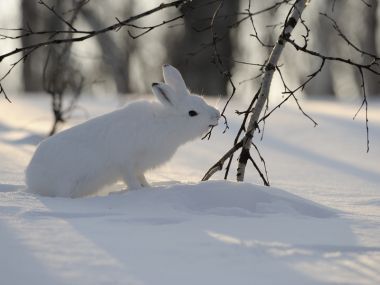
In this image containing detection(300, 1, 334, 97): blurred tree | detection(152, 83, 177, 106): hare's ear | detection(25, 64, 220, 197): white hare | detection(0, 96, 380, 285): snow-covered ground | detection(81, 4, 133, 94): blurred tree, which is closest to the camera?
detection(0, 96, 380, 285): snow-covered ground

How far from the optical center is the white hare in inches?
156

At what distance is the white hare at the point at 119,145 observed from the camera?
156 inches

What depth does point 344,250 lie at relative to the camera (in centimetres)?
268

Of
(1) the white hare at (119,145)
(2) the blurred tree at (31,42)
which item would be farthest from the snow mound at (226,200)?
(2) the blurred tree at (31,42)

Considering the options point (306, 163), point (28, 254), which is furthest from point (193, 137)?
point (306, 163)

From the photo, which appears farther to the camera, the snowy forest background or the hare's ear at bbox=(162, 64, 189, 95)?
the snowy forest background

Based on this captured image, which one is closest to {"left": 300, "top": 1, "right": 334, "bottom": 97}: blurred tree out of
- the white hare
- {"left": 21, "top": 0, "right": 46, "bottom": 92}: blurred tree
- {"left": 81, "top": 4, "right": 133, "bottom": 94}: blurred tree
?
{"left": 21, "top": 0, "right": 46, "bottom": 92}: blurred tree

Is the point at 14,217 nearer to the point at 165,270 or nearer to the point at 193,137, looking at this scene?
the point at 165,270

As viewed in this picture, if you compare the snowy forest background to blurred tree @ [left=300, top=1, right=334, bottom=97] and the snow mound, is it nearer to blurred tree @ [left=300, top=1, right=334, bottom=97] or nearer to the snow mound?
blurred tree @ [left=300, top=1, right=334, bottom=97]

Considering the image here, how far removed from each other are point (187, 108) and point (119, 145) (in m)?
0.49

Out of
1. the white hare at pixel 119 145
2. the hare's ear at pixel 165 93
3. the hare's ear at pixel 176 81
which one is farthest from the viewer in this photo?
the hare's ear at pixel 176 81

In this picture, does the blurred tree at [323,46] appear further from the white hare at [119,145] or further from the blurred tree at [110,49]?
the white hare at [119,145]

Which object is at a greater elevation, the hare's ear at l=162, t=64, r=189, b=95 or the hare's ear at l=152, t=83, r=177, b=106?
the hare's ear at l=162, t=64, r=189, b=95

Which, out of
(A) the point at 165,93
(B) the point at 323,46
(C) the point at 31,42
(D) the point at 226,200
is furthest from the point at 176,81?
(B) the point at 323,46
